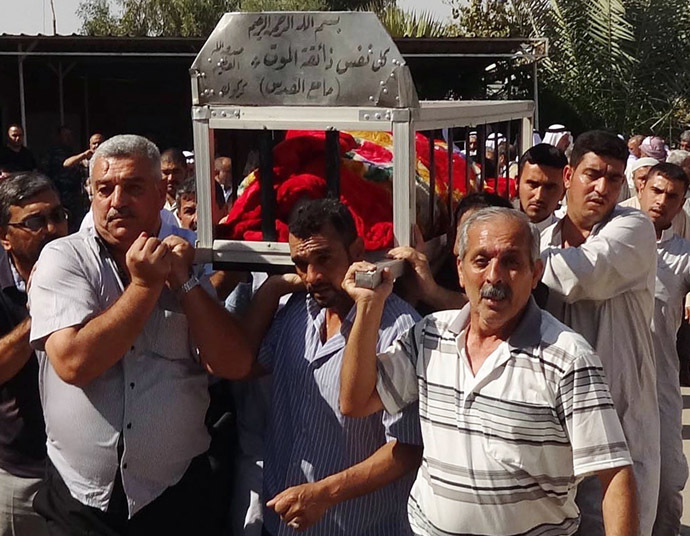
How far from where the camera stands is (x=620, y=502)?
2.38m

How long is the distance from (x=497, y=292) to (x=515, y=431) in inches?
12.9

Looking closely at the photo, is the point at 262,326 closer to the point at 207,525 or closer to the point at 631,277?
the point at 207,525

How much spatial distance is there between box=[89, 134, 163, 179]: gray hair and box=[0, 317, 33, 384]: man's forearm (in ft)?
1.95

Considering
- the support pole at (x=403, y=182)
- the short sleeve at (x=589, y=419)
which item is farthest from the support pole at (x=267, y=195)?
the short sleeve at (x=589, y=419)

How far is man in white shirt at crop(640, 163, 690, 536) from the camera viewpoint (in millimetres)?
4273

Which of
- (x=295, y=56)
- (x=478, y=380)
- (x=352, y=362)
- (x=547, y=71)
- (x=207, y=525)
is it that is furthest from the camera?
(x=547, y=71)

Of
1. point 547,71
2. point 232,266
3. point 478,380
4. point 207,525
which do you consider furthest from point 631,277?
point 547,71

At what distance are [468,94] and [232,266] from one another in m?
14.7

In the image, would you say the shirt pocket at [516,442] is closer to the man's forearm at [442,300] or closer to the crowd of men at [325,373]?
the crowd of men at [325,373]

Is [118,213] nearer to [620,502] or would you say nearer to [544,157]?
[620,502]

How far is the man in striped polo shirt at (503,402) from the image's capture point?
238 centimetres

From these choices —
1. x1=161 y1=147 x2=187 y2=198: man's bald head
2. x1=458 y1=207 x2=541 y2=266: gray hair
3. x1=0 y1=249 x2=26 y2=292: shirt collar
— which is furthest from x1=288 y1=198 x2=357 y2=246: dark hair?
x1=161 y1=147 x2=187 y2=198: man's bald head

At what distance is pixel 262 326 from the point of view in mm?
3113

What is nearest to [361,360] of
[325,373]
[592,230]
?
[325,373]
